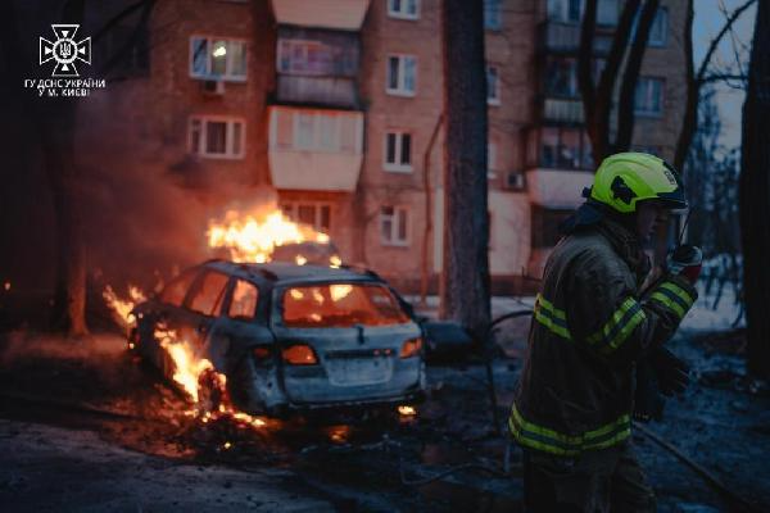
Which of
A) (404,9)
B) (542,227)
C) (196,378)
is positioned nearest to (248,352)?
(196,378)

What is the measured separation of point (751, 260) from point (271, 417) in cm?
663

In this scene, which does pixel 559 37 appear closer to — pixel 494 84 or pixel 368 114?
pixel 494 84

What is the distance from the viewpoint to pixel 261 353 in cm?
625

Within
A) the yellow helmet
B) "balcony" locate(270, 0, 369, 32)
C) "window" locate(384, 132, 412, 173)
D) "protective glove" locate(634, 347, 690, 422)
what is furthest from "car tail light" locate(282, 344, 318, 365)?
"window" locate(384, 132, 412, 173)

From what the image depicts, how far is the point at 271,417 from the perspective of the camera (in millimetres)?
6168

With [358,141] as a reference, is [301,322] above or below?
below

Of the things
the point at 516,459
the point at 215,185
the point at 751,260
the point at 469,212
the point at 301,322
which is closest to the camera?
the point at 516,459

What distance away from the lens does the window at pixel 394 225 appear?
92.1ft

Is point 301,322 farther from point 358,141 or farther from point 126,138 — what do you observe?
point 358,141

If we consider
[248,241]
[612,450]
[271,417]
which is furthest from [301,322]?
[248,241]

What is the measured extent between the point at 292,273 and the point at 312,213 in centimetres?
2060

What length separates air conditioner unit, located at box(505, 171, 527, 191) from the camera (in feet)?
96.2

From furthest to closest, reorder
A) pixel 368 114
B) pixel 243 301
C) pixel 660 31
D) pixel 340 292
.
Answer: pixel 660 31
pixel 368 114
pixel 340 292
pixel 243 301

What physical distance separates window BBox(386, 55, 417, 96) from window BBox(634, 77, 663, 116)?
31.6 ft
